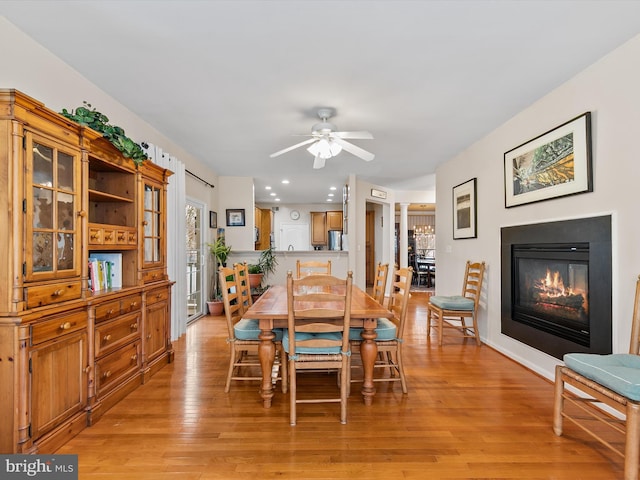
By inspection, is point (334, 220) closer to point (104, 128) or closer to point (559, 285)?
point (559, 285)

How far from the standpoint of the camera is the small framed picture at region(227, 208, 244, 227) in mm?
6453

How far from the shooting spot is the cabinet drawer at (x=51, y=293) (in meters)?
1.79

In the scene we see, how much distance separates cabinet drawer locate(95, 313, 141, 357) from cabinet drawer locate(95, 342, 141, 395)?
6 cm

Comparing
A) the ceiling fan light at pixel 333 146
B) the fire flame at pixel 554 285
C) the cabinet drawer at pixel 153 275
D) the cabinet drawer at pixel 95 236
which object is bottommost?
the fire flame at pixel 554 285

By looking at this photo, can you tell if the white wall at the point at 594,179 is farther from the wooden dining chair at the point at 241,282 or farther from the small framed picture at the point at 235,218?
the small framed picture at the point at 235,218

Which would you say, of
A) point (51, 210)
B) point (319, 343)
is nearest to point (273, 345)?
point (319, 343)

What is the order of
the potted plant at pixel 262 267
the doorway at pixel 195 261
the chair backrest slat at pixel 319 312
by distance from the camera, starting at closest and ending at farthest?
the chair backrest slat at pixel 319 312 < the doorway at pixel 195 261 < the potted plant at pixel 262 267

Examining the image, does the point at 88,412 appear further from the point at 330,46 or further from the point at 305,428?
the point at 330,46

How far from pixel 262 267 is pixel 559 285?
471 centimetres

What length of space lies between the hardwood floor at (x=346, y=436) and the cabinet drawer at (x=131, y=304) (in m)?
0.66

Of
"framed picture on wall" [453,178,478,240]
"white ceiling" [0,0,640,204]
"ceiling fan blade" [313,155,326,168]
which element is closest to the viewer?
"white ceiling" [0,0,640,204]

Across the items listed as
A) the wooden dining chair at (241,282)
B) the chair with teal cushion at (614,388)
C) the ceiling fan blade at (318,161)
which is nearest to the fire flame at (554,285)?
the chair with teal cushion at (614,388)

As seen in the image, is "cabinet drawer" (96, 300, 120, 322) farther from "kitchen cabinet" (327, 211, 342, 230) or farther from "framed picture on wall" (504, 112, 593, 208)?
"kitchen cabinet" (327, 211, 342, 230)

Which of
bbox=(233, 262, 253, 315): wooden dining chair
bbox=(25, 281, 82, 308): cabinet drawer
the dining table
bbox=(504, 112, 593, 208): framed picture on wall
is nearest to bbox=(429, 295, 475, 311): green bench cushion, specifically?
bbox=(504, 112, 593, 208): framed picture on wall
